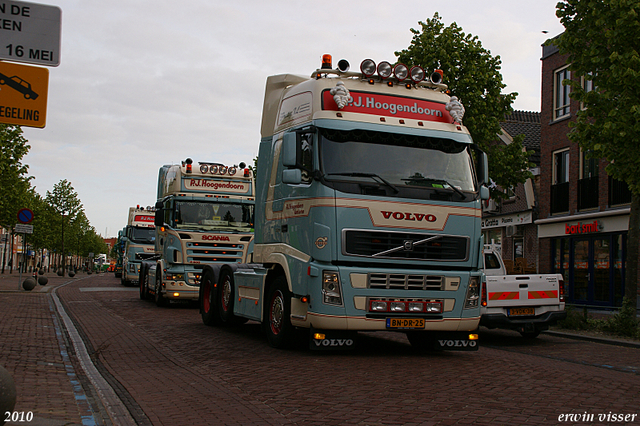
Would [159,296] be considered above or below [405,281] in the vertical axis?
below

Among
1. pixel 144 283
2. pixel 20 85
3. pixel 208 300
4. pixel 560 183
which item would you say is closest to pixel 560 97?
pixel 560 183

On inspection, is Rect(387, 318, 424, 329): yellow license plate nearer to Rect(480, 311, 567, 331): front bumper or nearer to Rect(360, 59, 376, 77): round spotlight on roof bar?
Rect(360, 59, 376, 77): round spotlight on roof bar

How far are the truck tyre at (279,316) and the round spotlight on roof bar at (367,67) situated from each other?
3.12 metres

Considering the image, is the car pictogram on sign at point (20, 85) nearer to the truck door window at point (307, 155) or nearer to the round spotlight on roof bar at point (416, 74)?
the truck door window at point (307, 155)

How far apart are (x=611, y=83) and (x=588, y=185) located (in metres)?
11.6

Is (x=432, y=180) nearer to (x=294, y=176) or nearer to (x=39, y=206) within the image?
(x=294, y=176)

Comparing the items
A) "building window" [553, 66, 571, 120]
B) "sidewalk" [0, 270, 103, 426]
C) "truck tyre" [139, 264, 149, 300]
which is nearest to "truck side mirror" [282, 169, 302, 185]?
"sidewalk" [0, 270, 103, 426]

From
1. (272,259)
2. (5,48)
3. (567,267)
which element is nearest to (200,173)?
(272,259)

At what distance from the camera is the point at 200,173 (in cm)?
1797

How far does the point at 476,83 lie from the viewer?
71.2 ft

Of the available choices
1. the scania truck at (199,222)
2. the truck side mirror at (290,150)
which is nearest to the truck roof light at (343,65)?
the truck side mirror at (290,150)

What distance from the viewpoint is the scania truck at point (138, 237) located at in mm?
31703

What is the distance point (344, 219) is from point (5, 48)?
437 cm

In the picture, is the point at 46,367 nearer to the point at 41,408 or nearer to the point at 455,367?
the point at 41,408
